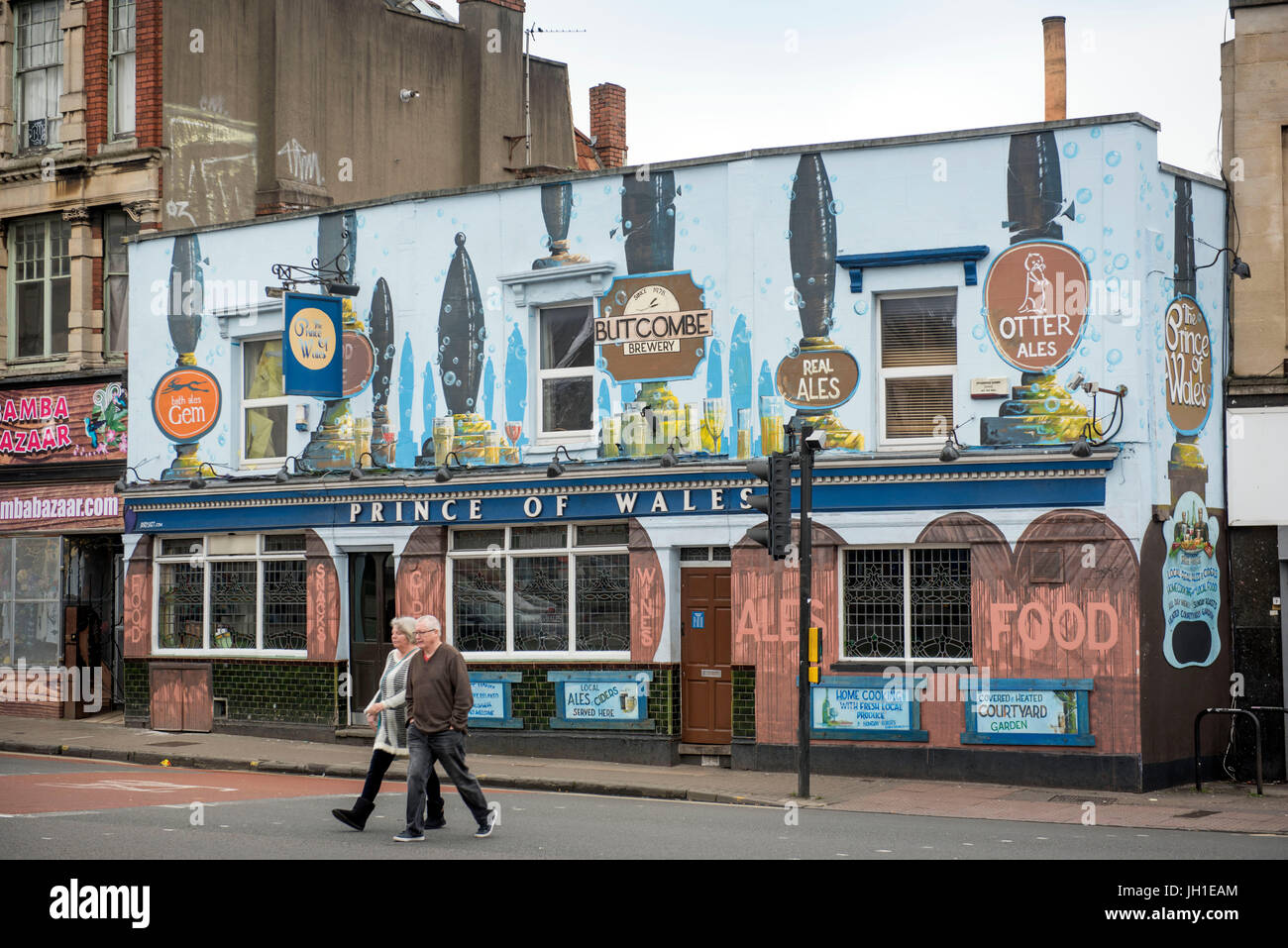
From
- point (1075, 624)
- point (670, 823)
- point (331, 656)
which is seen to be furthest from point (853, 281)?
point (331, 656)

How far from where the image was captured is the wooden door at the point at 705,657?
19438mm

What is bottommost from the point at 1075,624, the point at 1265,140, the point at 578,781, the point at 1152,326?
the point at 578,781

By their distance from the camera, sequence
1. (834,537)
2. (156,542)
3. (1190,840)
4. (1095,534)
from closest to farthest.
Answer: (1190,840) → (1095,534) → (834,537) → (156,542)

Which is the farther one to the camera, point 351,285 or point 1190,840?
point 351,285

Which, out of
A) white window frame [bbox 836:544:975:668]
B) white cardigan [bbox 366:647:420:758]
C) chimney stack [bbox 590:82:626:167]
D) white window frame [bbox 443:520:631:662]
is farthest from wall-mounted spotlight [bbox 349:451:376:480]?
chimney stack [bbox 590:82:626:167]

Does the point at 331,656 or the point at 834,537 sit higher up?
the point at 834,537

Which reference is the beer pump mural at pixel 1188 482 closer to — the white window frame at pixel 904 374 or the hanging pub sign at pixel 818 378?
the white window frame at pixel 904 374

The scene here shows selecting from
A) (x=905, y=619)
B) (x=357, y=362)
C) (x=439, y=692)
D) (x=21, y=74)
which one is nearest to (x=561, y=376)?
(x=357, y=362)

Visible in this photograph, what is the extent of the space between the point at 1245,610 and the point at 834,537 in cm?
502

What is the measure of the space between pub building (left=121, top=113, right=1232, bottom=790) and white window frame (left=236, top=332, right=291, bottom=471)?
0.07 metres

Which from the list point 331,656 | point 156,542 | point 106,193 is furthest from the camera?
point 106,193

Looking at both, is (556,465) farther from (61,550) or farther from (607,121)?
(607,121)

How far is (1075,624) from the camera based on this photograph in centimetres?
1734

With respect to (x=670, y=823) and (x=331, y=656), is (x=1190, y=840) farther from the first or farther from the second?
(x=331, y=656)
